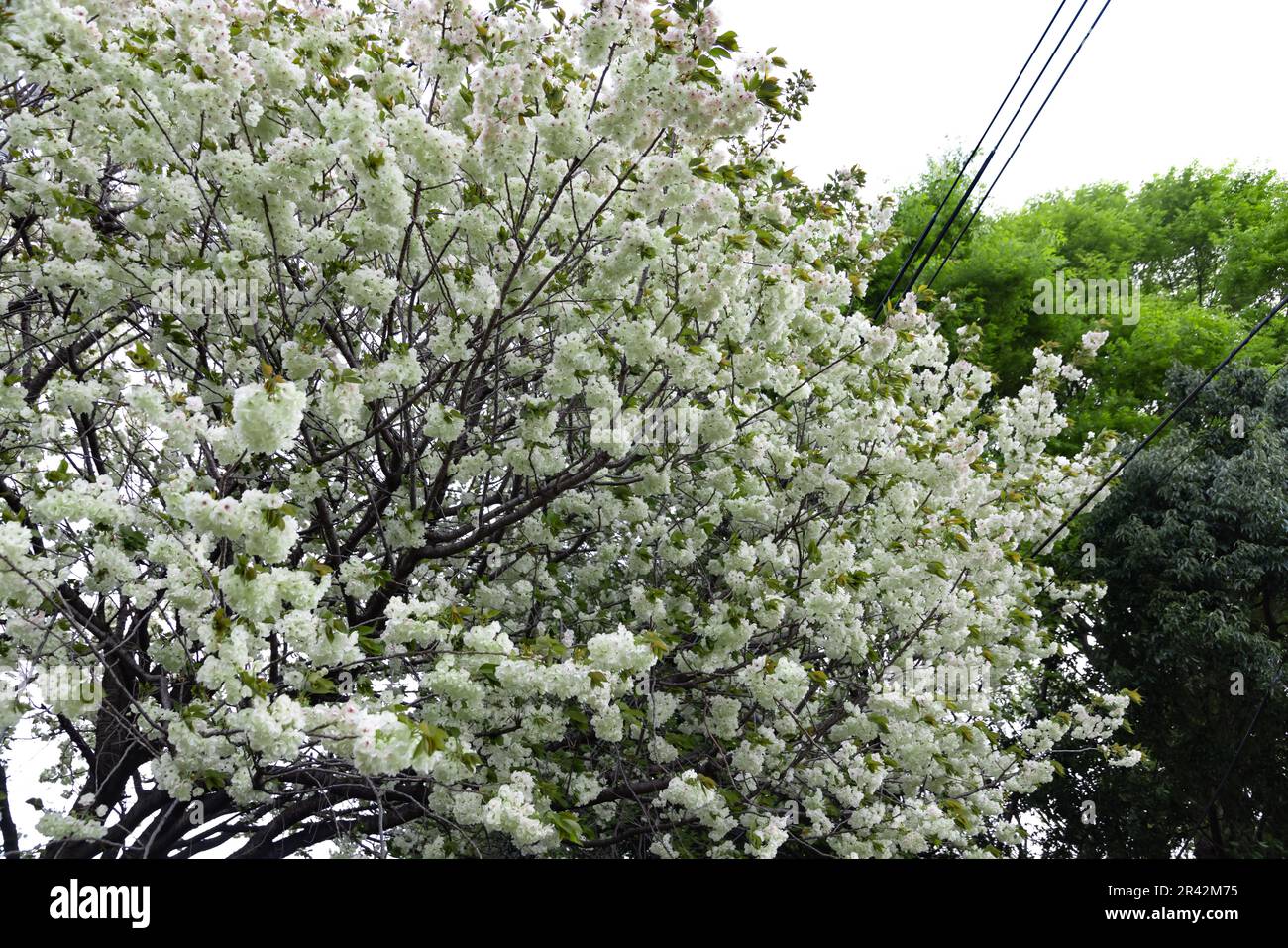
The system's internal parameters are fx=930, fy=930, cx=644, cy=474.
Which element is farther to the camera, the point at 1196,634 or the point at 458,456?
the point at 1196,634

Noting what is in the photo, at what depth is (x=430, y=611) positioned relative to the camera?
11.6ft

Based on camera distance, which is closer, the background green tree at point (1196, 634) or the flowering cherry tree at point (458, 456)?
the flowering cherry tree at point (458, 456)

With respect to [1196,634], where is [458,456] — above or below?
above

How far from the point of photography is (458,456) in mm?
4625

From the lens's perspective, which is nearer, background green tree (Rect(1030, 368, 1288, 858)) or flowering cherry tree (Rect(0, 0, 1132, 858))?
flowering cherry tree (Rect(0, 0, 1132, 858))

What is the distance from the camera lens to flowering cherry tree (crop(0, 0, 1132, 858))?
3156 mm

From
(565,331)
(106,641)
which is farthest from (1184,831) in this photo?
(106,641)

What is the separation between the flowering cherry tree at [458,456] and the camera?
10.4ft
